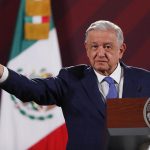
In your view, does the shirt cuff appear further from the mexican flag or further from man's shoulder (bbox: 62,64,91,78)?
the mexican flag

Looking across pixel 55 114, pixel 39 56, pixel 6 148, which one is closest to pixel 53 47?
pixel 39 56

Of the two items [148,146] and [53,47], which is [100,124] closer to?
[148,146]

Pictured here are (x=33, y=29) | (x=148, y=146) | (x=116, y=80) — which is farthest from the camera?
(x=33, y=29)

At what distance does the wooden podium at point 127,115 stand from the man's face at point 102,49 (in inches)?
22.6

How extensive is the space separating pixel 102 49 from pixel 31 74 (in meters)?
1.29

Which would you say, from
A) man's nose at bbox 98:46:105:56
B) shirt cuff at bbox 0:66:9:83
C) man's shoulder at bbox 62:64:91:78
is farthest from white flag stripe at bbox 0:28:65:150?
shirt cuff at bbox 0:66:9:83

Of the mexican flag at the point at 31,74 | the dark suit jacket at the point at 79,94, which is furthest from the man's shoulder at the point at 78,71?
the mexican flag at the point at 31,74

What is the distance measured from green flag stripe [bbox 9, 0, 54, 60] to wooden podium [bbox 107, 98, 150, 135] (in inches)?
73.1

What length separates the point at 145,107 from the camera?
0.90m

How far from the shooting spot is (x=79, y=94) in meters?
1.49

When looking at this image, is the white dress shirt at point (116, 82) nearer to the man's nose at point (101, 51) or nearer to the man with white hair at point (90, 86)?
the man with white hair at point (90, 86)

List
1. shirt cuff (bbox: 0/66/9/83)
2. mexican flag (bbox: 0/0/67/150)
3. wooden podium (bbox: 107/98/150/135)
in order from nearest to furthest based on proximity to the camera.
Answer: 1. wooden podium (bbox: 107/98/150/135)
2. shirt cuff (bbox: 0/66/9/83)
3. mexican flag (bbox: 0/0/67/150)

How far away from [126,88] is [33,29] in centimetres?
132

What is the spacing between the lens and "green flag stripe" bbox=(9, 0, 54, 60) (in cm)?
269
